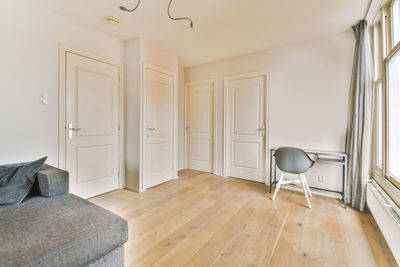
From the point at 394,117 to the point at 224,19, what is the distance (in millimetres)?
2249

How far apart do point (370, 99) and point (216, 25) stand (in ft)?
7.47

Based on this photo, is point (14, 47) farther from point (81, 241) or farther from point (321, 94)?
point (321, 94)

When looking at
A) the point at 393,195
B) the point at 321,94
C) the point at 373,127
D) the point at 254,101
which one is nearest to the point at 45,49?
the point at 254,101

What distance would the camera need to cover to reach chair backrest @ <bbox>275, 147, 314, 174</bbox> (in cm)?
257

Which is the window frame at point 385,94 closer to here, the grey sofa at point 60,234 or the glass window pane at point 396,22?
the glass window pane at point 396,22

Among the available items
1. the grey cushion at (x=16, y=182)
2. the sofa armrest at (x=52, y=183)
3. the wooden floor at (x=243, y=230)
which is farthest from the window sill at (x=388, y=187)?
the grey cushion at (x=16, y=182)

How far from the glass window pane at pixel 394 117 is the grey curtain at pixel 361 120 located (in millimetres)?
439

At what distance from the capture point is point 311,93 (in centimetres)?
301

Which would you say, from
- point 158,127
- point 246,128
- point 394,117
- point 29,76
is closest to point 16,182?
point 29,76

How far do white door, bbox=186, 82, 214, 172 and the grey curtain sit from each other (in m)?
2.49

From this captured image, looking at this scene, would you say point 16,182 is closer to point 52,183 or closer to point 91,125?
point 52,183

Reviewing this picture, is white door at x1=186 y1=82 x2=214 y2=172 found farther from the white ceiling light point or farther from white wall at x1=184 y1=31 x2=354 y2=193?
the white ceiling light point

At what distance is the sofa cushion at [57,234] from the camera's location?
2.92ft

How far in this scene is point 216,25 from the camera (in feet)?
8.68
